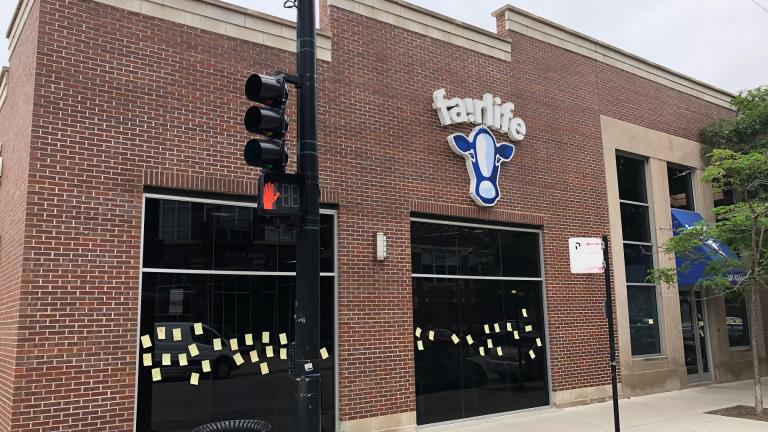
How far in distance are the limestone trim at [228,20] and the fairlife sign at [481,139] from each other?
2.67 m

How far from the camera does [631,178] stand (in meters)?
15.3

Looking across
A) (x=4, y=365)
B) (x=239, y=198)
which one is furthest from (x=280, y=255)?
(x=4, y=365)

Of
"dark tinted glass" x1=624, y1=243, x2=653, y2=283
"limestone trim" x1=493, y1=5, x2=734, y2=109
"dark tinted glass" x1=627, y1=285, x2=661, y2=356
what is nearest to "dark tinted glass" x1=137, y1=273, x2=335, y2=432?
"limestone trim" x1=493, y1=5, x2=734, y2=109

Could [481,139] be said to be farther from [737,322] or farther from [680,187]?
[737,322]

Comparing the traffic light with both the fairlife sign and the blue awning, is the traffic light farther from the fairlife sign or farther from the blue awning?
the blue awning

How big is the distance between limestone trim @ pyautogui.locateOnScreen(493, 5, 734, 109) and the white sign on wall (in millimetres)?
6471

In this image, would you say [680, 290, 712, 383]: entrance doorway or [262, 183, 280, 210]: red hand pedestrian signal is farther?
[680, 290, 712, 383]: entrance doorway

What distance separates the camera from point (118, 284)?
783 cm

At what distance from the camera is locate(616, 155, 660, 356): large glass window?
47.3 feet

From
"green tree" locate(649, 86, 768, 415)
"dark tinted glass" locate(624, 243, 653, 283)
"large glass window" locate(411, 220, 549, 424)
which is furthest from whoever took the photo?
"dark tinted glass" locate(624, 243, 653, 283)

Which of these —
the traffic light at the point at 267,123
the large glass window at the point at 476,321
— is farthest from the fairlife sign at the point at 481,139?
the traffic light at the point at 267,123

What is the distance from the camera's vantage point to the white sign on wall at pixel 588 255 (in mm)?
8102

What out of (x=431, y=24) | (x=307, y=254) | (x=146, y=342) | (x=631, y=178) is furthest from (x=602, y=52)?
(x=146, y=342)

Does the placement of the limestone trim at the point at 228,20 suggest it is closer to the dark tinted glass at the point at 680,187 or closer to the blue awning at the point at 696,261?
the blue awning at the point at 696,261
